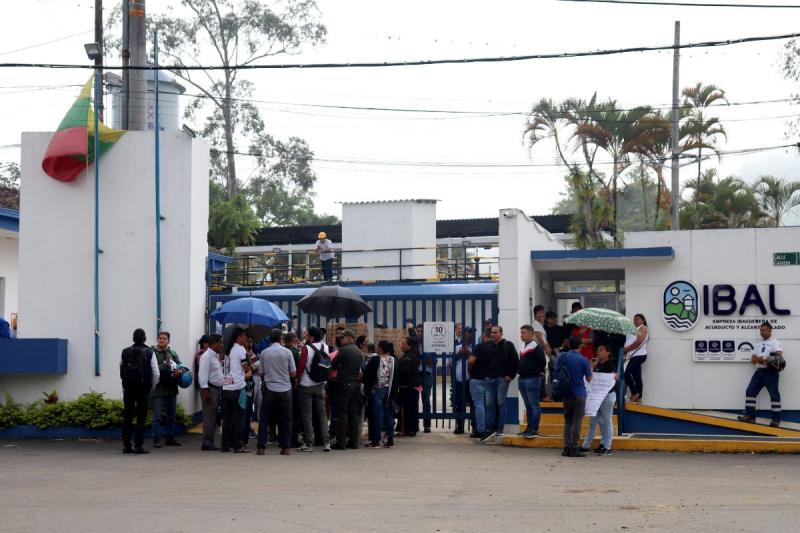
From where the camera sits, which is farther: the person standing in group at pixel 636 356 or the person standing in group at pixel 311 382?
the person standing in group at pixel 636 356

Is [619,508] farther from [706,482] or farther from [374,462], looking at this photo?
[374,462]

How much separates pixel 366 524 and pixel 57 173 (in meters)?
9.97

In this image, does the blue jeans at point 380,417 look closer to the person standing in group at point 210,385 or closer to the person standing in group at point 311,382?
the person standing in group at point 311,382

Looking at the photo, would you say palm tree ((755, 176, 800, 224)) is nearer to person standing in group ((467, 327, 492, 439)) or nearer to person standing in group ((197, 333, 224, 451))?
person standing in group ((467, 327, 492, 439))

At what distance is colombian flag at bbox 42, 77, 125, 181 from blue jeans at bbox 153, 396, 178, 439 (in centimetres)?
398

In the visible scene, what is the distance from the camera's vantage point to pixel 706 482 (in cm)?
1273

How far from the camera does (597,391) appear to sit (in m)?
15.6

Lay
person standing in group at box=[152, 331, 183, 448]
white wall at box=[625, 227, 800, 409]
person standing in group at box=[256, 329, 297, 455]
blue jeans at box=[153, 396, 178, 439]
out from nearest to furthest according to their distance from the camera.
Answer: person standing in group at box=[256, 329, 297, 455], person standing in group at box=[152, 331, 183, 448], blue jeans at box=[153, 396, 178, 439], white wall at box=[625, 227, 800, 409]

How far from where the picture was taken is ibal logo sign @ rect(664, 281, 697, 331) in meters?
19.0

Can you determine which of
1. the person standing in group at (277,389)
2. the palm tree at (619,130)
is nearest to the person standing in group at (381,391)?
the person standing in group at (277,389)

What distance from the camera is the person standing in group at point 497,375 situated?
55.2 ft

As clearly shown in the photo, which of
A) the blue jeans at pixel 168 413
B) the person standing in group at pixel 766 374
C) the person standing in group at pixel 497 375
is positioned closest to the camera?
the blue jeans at pixel 168 413

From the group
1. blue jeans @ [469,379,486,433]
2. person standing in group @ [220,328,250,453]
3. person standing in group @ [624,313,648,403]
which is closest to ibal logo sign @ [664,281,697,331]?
person standing in group @ [624,313,648,403]

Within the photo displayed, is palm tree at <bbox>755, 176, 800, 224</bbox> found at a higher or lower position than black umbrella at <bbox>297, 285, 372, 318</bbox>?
higher
